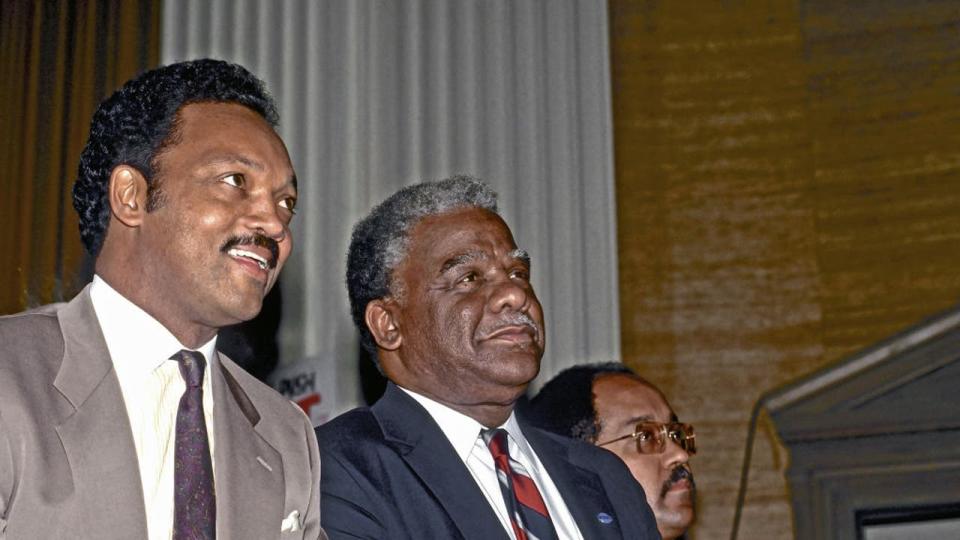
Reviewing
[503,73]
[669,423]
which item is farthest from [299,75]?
[669,423]

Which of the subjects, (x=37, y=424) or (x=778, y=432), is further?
(x=778, y=432)

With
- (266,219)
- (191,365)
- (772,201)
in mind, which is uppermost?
(772,201)

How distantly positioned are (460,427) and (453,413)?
4 centimetres

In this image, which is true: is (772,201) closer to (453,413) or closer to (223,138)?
(453,413)

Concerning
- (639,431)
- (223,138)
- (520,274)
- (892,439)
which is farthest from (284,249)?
(892,439)

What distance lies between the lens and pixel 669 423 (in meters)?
3.90

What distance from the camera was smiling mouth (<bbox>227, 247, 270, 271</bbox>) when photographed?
2322 millimetres

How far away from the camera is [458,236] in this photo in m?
3.14

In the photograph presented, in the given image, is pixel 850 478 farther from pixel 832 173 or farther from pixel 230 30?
pixel 230 30

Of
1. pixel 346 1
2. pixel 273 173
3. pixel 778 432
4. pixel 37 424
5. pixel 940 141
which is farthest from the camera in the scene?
pixel 346 1

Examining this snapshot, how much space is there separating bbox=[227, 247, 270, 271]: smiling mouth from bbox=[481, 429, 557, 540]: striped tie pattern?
74 centimetres

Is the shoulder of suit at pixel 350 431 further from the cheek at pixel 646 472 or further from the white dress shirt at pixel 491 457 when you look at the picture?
the cheek at pixel 646 472

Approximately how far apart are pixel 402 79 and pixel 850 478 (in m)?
2.23

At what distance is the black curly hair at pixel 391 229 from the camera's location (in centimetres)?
321
